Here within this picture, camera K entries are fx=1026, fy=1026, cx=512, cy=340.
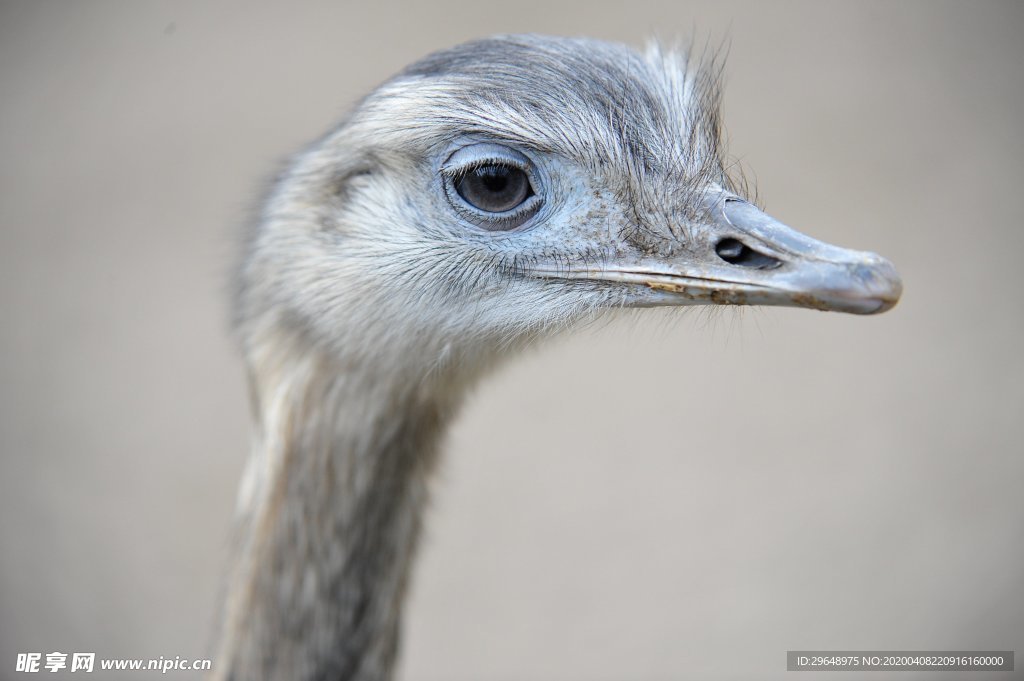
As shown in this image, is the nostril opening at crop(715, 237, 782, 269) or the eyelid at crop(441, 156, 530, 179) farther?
the eyelid at crop(441, 156, 530, 179)

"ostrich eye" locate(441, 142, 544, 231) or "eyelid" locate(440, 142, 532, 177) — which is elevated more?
"eyelid" locate(440, 142, 532, 177)

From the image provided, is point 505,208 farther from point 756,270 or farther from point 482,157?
point 756,270

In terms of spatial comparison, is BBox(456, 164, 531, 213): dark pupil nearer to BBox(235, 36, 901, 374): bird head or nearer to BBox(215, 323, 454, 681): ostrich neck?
BBox(235, 36, 901, 374): bird head

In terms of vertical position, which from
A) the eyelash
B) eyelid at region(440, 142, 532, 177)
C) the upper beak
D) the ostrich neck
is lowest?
the ostrich neck

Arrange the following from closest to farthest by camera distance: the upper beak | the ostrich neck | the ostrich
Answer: the upper beak < the ostrich < the ostrich neck

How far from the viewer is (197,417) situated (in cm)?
377

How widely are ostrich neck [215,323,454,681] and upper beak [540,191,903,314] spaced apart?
0.40 m

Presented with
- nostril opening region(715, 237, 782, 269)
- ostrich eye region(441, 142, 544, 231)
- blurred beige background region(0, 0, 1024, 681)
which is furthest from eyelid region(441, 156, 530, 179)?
blurred beige background region(0, 0, 1024, 681)

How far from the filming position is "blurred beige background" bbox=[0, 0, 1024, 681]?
134 inches

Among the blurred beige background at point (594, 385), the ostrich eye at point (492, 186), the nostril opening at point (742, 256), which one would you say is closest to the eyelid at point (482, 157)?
the ostrich eye at point (492, 186)

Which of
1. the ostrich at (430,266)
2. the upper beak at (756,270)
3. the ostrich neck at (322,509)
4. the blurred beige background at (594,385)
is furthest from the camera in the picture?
the blurred beige background at (594,385)

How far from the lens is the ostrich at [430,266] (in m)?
1.43

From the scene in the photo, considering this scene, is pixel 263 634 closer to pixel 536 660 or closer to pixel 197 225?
pixel 536 660

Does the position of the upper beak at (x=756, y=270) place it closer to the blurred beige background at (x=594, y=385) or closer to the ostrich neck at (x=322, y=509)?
the ostrich neck at (x=322, y=509)
